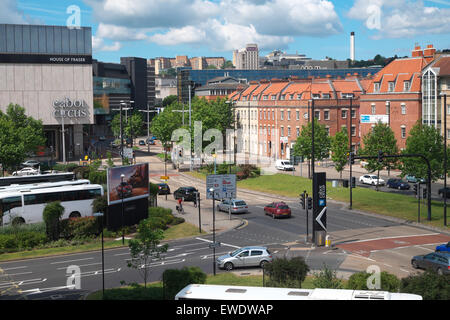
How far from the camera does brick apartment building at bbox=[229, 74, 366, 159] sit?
87.8 meters

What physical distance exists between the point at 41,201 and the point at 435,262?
93.2 ft

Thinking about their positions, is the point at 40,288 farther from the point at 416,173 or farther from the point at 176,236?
the point at 416,173

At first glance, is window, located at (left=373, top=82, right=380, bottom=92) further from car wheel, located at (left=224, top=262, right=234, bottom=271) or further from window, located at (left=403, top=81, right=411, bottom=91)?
car wheel, located at (left=224, top=262, right=234, bottom=271)

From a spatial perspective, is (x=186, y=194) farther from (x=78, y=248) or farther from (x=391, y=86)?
(x=391, y=86)

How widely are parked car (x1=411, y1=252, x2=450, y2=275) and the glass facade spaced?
77.5m

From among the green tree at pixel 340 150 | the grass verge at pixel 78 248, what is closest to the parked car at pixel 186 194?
the grass verge at pixel 78 248

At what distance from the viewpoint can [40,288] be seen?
91.0ft

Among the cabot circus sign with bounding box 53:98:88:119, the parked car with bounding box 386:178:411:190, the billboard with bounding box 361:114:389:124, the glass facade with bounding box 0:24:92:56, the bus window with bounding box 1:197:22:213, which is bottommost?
the parked car with bounding box 386:178:411:190

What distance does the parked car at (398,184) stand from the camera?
61.7 metres

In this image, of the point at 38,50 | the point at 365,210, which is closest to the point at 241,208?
the point at 365,210

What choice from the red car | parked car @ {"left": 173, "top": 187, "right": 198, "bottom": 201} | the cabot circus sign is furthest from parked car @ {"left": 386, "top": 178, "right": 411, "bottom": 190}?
the cabot circus sign

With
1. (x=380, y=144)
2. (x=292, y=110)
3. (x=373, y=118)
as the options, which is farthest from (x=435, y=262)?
(x=292, y=110)

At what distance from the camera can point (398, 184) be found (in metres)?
62.6
